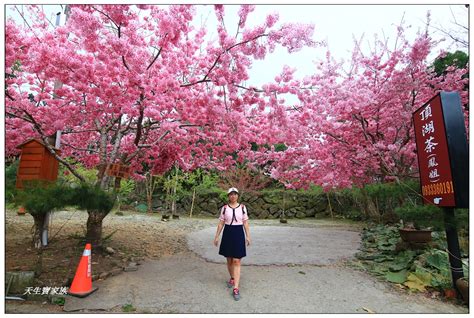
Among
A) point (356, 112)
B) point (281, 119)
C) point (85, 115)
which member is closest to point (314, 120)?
point (356, 112)

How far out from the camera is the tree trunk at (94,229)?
4.77m

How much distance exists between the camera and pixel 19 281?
10.5 feet

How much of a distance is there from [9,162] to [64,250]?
2.58 metres

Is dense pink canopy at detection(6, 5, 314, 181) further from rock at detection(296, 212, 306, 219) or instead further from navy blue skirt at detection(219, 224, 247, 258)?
rock at detection(296, 212, 306, 219)

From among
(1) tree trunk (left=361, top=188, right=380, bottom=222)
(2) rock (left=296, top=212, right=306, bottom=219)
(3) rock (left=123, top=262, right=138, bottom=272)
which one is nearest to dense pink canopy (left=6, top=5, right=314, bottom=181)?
(3) rock (left=123, top=262, right=138, bottom=272)

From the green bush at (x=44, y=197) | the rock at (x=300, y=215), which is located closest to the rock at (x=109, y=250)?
the green bush at (x=44, y=197)

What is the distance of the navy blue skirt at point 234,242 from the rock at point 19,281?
2.27 metres

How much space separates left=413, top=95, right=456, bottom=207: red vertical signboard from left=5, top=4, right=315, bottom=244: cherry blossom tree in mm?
1965

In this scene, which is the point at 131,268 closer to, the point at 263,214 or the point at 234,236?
the point at 234,236

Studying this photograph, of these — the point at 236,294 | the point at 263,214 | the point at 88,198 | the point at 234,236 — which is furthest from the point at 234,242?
the point at 263,214

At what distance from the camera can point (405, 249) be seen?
4.84m

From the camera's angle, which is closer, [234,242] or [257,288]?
[234,242]

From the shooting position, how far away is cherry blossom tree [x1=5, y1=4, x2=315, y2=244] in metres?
3.84

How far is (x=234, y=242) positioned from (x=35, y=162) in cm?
310
